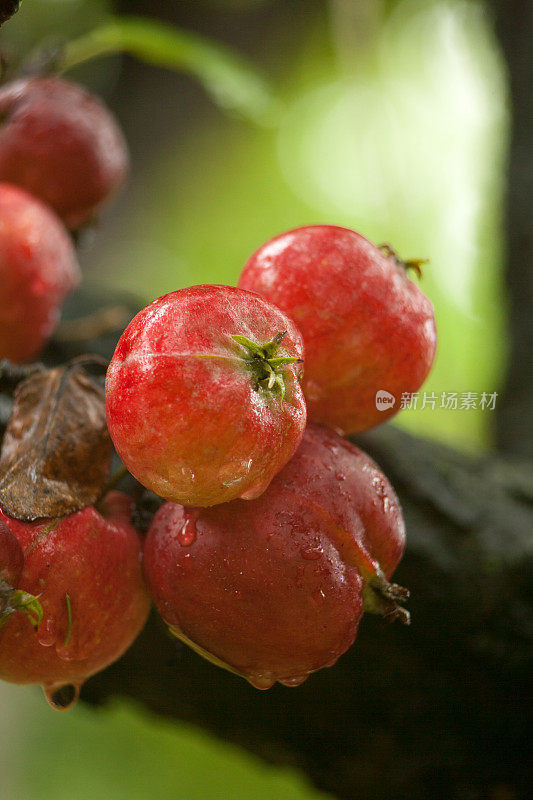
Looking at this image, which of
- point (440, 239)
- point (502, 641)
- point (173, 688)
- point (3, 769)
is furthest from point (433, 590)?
point (440, 239)

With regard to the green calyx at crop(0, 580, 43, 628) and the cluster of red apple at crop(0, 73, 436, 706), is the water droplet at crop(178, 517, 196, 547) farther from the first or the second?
the green calyx at crop(0, 580, 43, 628)

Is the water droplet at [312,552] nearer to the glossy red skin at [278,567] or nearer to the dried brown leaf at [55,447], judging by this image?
the glossy red skin at [278,567]

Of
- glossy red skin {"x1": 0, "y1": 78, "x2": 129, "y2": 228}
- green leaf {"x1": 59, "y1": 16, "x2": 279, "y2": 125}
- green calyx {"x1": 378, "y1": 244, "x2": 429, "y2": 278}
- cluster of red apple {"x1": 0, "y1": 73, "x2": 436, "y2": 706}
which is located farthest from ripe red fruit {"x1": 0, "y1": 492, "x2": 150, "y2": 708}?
green leaf {"x1": 59, "y1": 16, "x2": 279, "y2": 125}

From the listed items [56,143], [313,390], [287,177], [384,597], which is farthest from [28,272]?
[287,177]

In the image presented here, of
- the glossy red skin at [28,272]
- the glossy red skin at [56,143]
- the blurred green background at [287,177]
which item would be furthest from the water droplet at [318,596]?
the blurred green background at [287,177]

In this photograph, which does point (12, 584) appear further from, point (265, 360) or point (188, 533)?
point (265, 360)

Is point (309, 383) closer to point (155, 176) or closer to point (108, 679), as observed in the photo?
point (108, 679)
